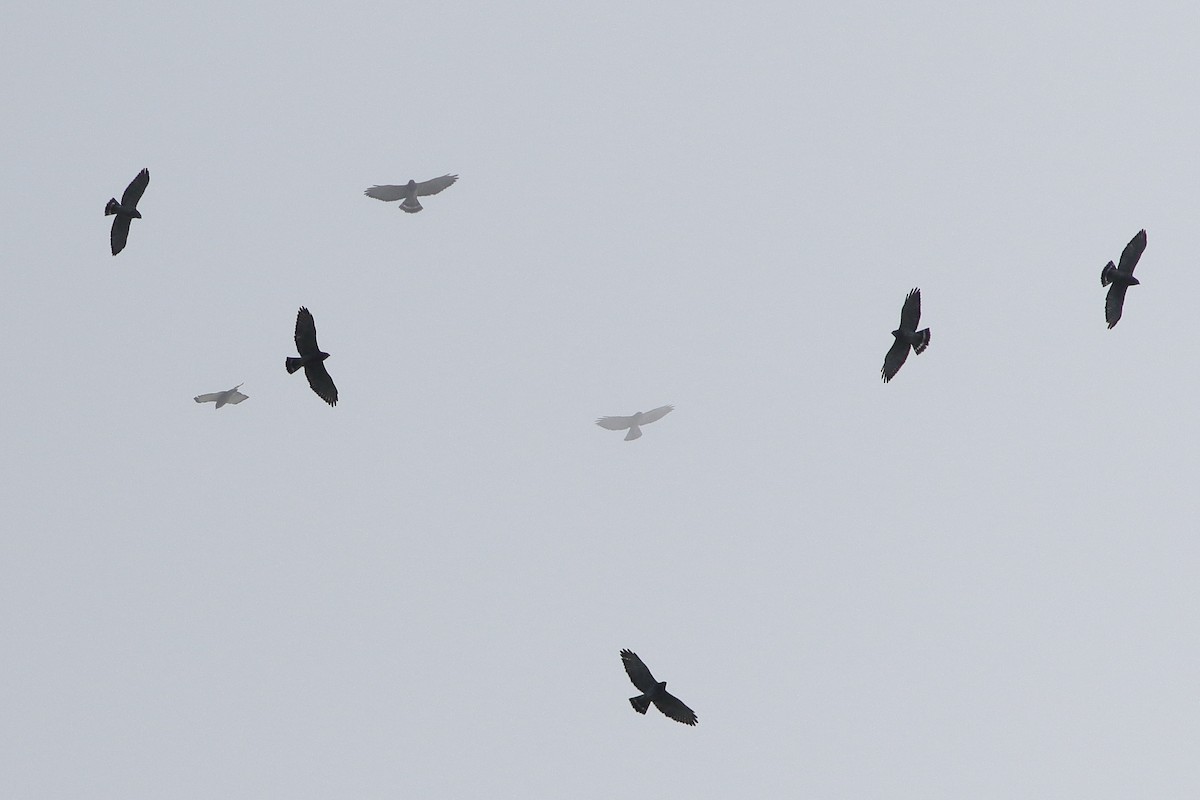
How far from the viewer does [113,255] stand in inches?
1393

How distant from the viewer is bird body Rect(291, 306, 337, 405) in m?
32.8

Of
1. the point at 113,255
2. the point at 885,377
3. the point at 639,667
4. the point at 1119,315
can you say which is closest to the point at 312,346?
the point at 113,255

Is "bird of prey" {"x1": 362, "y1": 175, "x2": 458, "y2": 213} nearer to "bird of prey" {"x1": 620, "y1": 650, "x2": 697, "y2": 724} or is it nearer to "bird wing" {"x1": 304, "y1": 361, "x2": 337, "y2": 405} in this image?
"bird wing" {"x1": 304, "y1": 361, "x2": 337, "y2": 405}

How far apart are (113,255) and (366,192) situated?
5.30m

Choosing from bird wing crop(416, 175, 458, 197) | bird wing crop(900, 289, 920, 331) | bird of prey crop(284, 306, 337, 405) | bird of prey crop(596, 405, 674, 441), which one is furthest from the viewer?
bird of prey crop(596, 405, 674, 441)

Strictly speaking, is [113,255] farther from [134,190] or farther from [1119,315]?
[1119,315]

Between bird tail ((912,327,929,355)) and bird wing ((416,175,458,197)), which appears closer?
bird tail ((912,327,929,355))

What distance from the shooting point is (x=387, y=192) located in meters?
37.7

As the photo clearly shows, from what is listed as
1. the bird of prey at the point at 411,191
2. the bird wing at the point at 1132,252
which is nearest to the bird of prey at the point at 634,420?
the bird of prey at the point at 411,191

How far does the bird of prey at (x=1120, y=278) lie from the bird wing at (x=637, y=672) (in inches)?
435

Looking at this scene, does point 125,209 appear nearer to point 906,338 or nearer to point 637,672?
point 637,672

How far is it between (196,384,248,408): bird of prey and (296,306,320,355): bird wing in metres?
5.79

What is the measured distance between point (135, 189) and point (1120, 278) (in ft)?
62.9

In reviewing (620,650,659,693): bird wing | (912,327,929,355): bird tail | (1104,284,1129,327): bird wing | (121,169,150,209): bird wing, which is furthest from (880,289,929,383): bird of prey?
(121,169,150,209): bird wing
